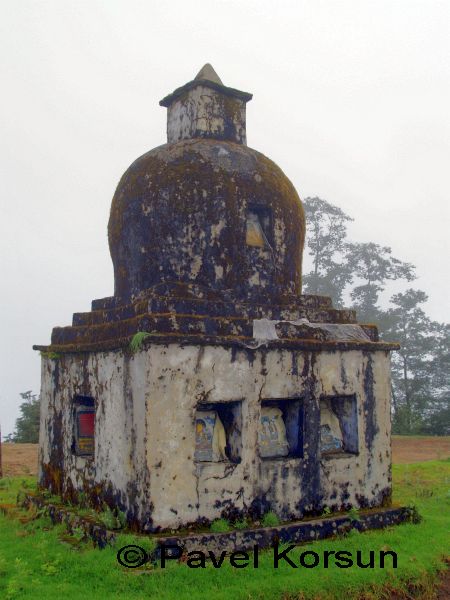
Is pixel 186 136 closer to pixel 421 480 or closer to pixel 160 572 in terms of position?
pixel 160 572

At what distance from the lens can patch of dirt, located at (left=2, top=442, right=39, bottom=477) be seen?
13193 mm

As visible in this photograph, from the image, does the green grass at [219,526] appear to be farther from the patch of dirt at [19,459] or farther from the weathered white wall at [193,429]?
the patch of dirt at [19,459]

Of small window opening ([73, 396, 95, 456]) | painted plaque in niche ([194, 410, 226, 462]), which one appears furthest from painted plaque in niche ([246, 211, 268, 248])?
small window opening ([73, 396, 95, 456])

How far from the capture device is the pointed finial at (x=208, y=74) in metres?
8.63

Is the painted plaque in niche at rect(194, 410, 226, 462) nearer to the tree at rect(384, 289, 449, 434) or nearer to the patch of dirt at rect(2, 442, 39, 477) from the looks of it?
the patch of dirt at rect(2, 442, 39, 477)

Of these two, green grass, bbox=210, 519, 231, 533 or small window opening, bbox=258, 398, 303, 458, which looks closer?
green grass, bbox=210, 519, 231, 533

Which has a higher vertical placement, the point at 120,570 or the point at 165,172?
the point at 165,172

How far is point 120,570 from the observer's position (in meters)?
5.77

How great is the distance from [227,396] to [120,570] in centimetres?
212

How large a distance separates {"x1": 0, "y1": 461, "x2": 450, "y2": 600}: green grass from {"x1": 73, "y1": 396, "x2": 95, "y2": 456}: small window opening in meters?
1.08

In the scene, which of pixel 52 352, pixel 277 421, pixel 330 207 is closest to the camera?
pixel 277 421

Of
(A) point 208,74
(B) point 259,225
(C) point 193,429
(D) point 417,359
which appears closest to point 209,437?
(C) point 193,429

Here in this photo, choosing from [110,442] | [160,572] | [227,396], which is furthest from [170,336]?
[160,572]

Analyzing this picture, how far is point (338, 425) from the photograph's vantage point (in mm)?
8102
